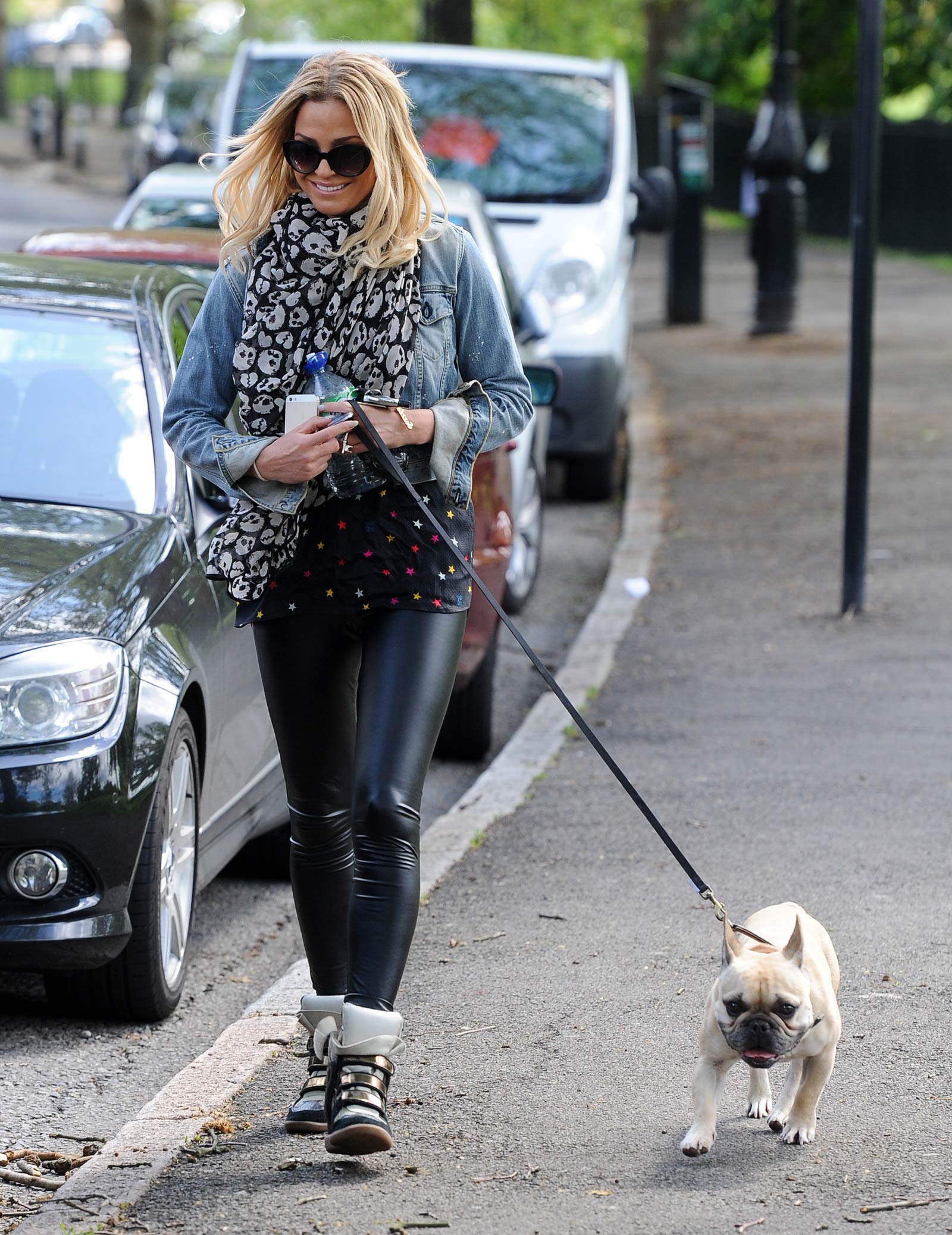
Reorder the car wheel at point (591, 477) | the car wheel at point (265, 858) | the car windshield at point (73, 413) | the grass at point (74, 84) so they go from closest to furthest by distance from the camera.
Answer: the car windshield at point (73, 413) < the car wheel at point (265, 858) < the car wheel at point (591, 477) < the grass at point (74, 84)

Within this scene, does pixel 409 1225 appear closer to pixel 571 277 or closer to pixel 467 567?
pixel 467 567

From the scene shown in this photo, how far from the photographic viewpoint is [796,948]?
332 cm

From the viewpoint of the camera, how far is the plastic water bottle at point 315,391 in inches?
132

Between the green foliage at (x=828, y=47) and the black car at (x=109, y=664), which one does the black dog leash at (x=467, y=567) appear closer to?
the black car at (x=109, y=664)


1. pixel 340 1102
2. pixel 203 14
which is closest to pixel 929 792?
pixel 340 1102

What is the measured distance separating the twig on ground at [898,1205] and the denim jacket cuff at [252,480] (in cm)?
153

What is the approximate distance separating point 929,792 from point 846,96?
109 feet

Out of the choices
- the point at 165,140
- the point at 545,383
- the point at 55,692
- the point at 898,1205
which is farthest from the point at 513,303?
the point at 165,140

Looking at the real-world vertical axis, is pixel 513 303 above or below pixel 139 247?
below

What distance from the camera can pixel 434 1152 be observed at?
11.5 ft

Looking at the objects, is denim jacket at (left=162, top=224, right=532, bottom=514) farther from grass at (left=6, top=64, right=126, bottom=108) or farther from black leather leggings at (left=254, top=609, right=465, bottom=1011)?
grass at (left=6, top=64, right=126, bottom=108)

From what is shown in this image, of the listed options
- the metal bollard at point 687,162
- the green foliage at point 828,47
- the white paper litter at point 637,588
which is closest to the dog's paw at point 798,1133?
the white paper litter at point 637,588

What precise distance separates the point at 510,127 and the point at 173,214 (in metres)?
3.43

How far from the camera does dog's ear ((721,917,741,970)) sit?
3.33m
